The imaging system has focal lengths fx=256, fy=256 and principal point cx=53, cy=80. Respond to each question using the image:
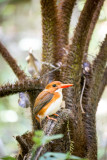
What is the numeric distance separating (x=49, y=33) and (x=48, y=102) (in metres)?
0.67

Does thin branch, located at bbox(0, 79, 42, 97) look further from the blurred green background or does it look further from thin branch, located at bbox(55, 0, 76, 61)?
the blurred green background

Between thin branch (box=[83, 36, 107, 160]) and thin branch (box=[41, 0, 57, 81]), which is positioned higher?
thin branch (box=[41, 0, 57, 81])

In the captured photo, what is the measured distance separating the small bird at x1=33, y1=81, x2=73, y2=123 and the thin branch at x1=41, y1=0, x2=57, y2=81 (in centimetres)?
42

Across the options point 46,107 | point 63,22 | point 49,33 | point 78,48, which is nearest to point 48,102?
point 46,107

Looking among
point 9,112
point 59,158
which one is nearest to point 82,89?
point 59,158

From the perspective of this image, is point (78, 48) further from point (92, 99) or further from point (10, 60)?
point (10, 60)

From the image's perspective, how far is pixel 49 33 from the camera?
207cm

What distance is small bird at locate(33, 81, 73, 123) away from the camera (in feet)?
5.26

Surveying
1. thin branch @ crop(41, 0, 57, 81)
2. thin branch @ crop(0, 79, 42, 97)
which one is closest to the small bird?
thin branch @ crop(0, 79, 42, 97)

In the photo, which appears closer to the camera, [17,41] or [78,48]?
[78,48]

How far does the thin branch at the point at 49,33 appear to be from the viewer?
2.02 metres

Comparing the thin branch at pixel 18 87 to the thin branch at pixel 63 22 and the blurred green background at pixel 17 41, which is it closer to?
the thin branch at pixel 63 22

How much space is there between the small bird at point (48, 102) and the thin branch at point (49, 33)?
42cm

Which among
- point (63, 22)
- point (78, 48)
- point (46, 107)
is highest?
point (63, 22)
